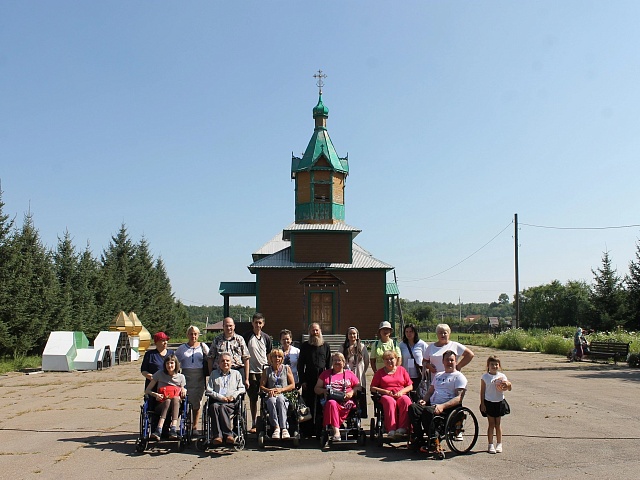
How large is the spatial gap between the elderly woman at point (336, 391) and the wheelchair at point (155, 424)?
1780 millimetres

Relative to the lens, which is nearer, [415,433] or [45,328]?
[415,433]

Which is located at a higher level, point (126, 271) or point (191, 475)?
point (126, 271)

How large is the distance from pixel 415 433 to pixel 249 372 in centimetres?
267

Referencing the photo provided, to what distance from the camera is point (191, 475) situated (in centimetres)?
661

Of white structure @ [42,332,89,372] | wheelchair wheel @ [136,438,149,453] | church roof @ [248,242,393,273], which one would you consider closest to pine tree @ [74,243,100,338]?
white structure @ [42,332,89,372]

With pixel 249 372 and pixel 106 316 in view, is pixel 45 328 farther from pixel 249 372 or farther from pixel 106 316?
pixel 249 372

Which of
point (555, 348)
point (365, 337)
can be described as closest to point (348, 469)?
point (365, 337)

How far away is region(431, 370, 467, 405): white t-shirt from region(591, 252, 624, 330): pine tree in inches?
1497

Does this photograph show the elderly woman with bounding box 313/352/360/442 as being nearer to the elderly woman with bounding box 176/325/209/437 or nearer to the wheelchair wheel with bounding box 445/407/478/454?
the wheelchair wheel with bounding box 445/407/478/454

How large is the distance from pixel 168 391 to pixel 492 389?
4.26 m

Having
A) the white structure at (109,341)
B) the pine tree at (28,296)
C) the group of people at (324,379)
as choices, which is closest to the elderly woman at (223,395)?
the group of people at (324,379)

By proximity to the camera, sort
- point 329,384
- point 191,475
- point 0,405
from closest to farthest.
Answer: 1. point 191,475
2. point 329,384
3. point 0,405

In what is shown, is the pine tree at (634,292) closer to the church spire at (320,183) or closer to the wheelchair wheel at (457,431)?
the church spire at (320,183)

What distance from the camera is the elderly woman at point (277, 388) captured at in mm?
8109
